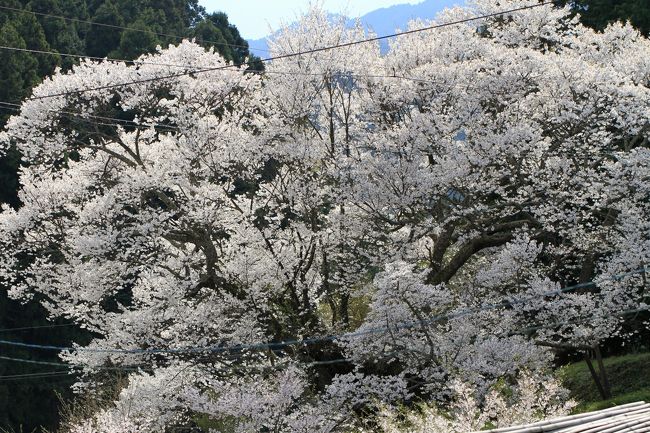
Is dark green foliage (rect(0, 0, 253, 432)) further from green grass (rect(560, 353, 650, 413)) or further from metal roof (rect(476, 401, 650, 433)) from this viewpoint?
metal roof (rect(476, 401, 650, 433))

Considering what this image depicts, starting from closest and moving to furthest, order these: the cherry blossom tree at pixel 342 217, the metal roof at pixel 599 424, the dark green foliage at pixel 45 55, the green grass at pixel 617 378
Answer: the metal roof at pixel 599 424, the cherry blossom tree at pixel 342 217, the green grass at pixel 617 378, the dark green foliage at pixel 45 55

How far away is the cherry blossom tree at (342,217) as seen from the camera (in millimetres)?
13453

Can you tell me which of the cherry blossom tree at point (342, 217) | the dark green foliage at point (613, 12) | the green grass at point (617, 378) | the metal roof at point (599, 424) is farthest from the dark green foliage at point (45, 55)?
the metal roof at point (599, 424)

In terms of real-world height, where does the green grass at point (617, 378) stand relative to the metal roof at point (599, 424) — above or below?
below

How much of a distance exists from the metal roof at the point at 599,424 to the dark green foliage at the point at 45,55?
18.1 meters

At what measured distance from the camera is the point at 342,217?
14.9 m

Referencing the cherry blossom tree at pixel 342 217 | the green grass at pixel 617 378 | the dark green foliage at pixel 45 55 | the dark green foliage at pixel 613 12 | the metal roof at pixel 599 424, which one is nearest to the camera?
the metal roof at pixel 599 424

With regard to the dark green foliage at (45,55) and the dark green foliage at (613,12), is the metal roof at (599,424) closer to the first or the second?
the dark green foliage at (613,12)

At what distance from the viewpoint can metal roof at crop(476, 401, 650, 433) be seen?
6137 millimetres

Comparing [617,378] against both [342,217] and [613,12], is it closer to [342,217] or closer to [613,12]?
[342,217]

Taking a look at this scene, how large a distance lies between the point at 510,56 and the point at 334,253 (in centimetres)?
451

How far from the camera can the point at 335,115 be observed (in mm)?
15617

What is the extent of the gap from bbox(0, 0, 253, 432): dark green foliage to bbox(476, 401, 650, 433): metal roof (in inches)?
712

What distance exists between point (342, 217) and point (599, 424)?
895 cm
